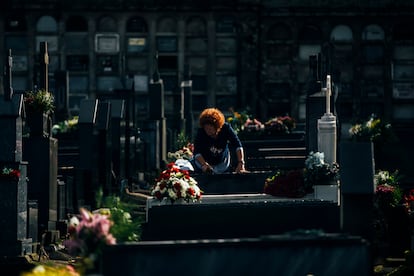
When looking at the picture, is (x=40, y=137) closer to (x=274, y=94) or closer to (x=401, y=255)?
(x=401, y=255)

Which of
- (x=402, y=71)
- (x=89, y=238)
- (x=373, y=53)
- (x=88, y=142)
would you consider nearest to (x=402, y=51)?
(x=402, y=71)

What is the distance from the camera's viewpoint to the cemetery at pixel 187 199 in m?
18.5

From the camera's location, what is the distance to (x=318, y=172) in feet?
Result: 78.6

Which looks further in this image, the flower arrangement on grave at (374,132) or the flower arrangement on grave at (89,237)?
the flower arrangement on grave at (374,132)

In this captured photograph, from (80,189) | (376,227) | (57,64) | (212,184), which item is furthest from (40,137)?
(57,64)

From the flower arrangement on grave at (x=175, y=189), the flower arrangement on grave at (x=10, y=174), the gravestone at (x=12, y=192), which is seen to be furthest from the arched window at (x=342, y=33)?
the flower arrangement on grave at (x=175, y=189)

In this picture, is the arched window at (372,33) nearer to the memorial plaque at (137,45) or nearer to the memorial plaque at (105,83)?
the memorial plaque at (137,45)

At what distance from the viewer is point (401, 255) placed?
24859 millimetres

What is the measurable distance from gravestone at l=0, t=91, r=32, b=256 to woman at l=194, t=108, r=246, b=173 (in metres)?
2.79

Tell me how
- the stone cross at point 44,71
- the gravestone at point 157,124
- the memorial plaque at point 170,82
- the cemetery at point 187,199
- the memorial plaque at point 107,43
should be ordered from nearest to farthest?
1. the cemetery at point 187,199
2. the stone cross at point 44,71
3. the gravestone at point 157,124
4. the memorial plaque at point 170,82
5. the memorial plaque at point 107,43

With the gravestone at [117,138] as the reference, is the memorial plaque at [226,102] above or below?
above

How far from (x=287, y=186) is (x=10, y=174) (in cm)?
491

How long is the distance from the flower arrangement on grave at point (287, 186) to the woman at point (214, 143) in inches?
50.5

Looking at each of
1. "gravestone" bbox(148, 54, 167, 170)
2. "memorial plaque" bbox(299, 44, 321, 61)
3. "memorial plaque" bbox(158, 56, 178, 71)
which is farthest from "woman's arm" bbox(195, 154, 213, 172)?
"memorial plaque" bbox(299, 44, 321, 61)
